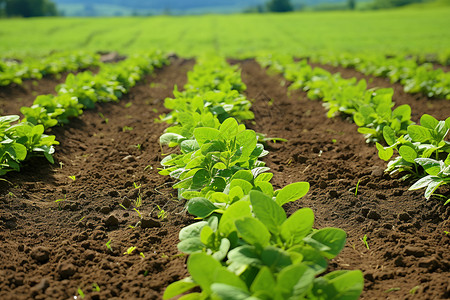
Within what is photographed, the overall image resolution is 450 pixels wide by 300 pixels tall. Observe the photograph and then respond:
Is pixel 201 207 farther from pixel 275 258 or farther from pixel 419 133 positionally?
pixel 419 133

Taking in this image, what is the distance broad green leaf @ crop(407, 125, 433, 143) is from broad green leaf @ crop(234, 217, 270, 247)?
2.18 m

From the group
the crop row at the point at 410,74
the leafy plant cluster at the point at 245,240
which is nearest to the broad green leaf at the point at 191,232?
the leafy plant cluster at the point at 245,240

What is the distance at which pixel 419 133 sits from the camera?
3.41 meters

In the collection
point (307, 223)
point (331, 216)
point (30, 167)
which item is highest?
point (307, 223)

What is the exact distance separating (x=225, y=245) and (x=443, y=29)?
33.5m

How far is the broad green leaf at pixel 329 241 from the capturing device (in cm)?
192

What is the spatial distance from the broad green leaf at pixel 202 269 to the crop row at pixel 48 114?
2503 millimetres

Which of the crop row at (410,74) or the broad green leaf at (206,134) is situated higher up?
the broad green leaf at (206,134)

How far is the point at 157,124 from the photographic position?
18.8 feet

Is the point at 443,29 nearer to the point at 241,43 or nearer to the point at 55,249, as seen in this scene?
the point at 241,43

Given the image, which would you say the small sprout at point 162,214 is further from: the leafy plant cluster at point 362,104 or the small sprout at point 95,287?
the leafy plant cluster at point 362,104

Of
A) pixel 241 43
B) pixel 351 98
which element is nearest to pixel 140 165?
pixel 351 98

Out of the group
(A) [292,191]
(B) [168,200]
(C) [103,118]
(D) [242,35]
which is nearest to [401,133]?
(A) [292,191]

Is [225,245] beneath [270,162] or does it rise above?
above
